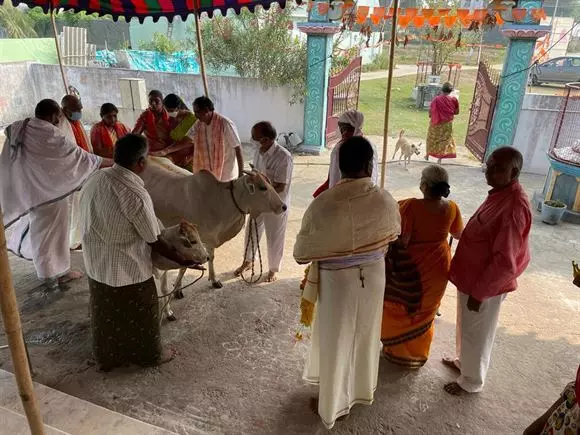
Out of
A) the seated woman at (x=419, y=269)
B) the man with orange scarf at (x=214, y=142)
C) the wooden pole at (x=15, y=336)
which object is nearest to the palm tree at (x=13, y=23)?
the man with orange scarf at (x=214, y=142)

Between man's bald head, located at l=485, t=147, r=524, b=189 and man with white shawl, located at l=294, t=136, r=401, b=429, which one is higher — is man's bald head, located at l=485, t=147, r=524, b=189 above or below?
above

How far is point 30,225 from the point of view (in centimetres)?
436

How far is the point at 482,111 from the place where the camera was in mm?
9719

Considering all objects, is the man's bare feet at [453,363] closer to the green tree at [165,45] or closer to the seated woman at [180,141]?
the seated woman at [180,141]

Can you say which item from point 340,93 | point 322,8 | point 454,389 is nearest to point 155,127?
point 454,389

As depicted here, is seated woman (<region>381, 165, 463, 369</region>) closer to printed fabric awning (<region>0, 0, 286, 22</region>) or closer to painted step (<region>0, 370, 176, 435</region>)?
painted step (<region>0, 370, 176, 435</region>)

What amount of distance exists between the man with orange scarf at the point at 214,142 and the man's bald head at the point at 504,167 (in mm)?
2897

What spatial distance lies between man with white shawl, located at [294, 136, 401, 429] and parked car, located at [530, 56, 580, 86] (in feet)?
63.6

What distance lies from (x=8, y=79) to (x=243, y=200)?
37.1 feet

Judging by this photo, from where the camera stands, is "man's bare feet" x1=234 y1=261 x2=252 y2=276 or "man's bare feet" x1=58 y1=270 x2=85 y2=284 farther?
"man's bare feet" x1=234 y1=261 x2=252 y2=276

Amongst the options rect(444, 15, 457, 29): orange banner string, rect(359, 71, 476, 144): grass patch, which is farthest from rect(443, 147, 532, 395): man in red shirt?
rect(359, 71, 476, 144): grass patch

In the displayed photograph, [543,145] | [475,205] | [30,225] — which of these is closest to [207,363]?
[30,225]

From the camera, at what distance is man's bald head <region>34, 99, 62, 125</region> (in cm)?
400

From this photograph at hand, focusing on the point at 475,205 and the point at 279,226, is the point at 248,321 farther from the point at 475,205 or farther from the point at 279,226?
the point at 475,205
